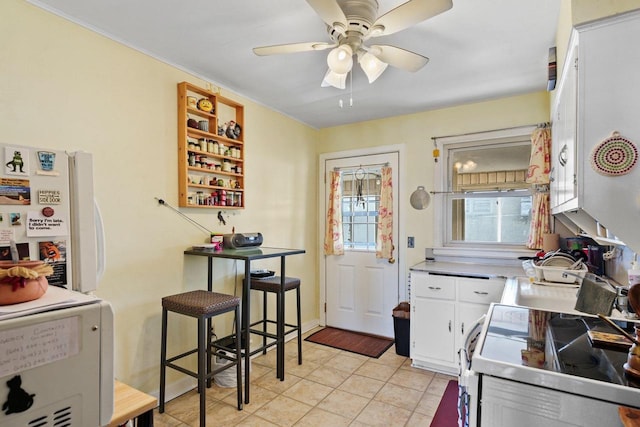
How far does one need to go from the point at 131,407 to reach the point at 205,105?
2.13 m

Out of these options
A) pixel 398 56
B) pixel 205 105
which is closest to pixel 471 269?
pixel 398 56

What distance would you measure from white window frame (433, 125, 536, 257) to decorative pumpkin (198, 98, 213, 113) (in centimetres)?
220

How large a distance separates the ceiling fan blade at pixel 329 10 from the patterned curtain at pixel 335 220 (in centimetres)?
235

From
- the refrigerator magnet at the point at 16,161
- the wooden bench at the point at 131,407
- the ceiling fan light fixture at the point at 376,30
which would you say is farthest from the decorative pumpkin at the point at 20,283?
the ceiling fan light fixture at the point at 376,30

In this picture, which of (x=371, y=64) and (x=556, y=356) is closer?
(x=556, y=356)

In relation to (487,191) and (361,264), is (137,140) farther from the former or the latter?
(487,191)

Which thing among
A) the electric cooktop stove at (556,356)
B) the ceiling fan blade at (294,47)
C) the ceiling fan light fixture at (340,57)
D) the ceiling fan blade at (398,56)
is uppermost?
the ceiling fan blade at (294,47)

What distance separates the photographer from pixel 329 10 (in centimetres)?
147

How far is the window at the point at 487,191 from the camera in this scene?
10.1ft

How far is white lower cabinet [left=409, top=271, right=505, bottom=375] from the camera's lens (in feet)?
8.75

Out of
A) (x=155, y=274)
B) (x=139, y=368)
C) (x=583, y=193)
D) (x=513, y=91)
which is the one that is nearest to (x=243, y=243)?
(x=155, y=274)

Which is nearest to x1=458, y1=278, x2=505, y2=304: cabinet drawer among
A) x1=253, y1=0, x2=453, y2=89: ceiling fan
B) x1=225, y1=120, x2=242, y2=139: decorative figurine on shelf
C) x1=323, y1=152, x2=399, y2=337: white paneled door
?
x1=323, y1=152, x2=399, y2=337: white paneled door

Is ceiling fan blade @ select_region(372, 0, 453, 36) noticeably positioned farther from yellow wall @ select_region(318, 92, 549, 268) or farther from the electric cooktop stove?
yellow wall @ select_region(318, 92, 549, 268)

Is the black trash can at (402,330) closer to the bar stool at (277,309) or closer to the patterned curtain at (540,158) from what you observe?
the bar stool at (277,309)
